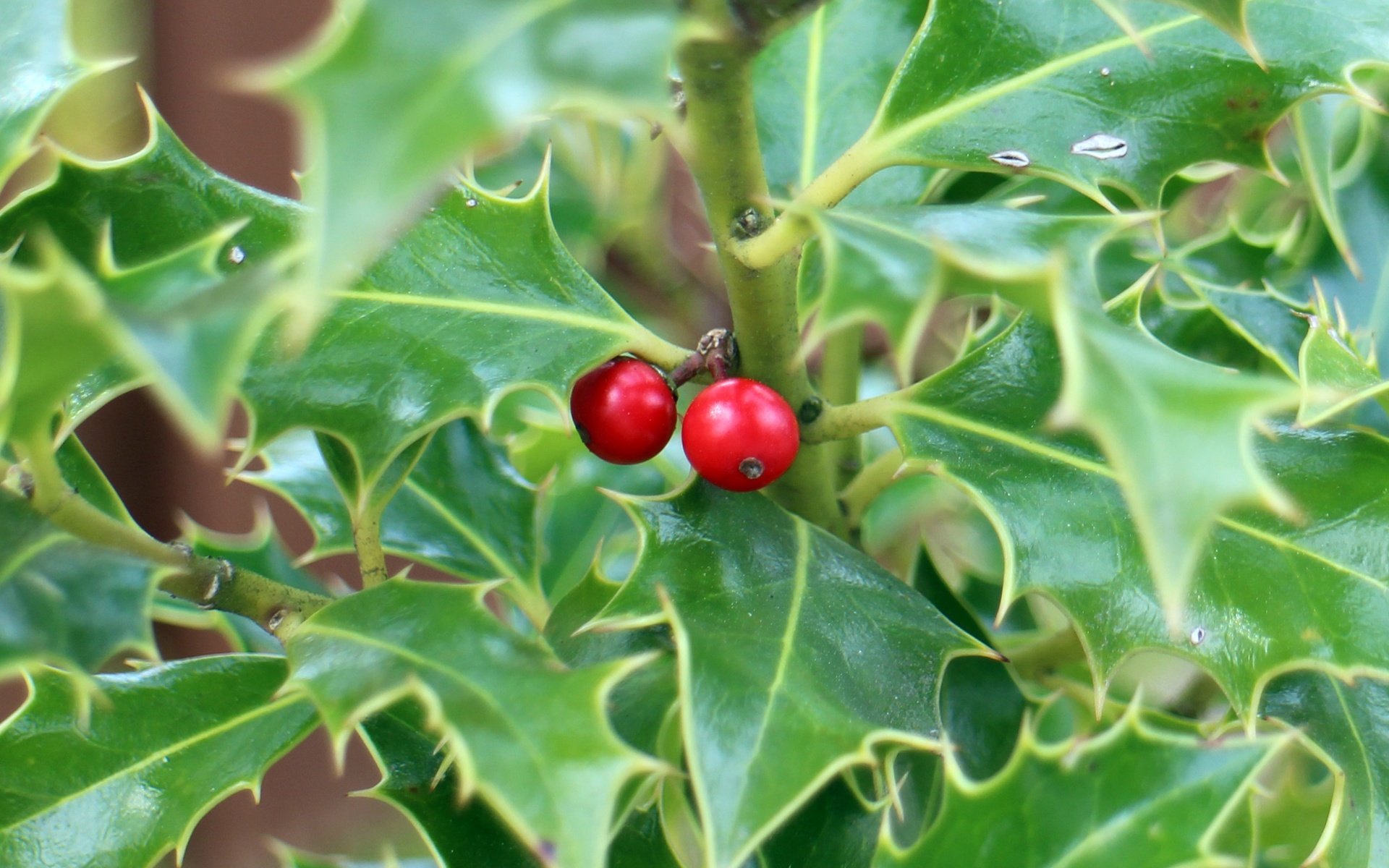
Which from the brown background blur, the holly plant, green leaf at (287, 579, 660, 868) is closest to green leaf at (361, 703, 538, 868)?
the holly plant

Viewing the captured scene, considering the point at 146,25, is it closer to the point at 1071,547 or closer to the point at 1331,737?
the point at 1071,547

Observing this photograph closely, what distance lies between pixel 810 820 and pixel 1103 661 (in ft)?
0.53

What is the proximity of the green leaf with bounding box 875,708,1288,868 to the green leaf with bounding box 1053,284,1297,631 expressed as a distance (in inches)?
5.3

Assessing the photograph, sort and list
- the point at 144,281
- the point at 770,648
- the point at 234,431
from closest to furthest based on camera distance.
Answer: the point at 144,281 → the point at 770,648 → the point at 234,431

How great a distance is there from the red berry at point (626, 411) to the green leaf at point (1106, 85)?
0.54 ft

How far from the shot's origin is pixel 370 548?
60 cm

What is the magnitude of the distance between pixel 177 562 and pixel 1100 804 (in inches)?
15.8

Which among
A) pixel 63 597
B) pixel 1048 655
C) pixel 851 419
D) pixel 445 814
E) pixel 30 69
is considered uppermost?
pixel 30 69

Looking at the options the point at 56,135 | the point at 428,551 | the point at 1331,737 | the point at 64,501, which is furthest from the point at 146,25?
the point at 1331,737

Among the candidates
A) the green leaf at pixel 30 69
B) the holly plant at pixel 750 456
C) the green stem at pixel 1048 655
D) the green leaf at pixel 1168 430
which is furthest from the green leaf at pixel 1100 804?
the green leaf at pixel 30 69

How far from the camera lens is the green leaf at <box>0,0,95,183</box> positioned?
512 mm

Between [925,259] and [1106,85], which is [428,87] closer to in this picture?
[925,259]

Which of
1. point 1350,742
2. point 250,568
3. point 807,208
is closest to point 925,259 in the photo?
point 807,208

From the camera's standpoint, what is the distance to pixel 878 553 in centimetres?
110
